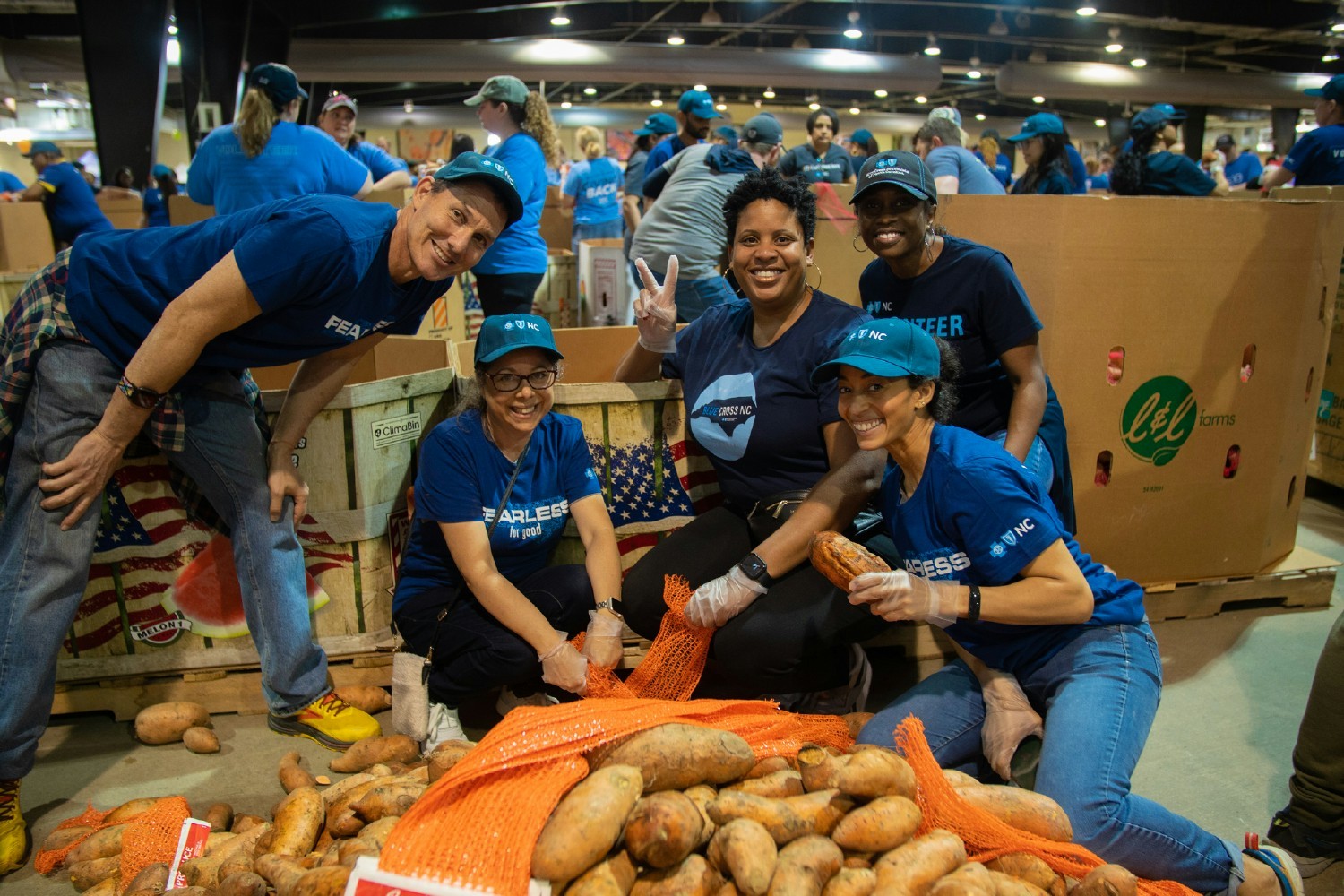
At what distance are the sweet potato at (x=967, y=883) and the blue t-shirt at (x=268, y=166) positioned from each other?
12.4ft

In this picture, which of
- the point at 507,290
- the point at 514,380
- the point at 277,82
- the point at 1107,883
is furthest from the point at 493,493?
the point at 277,82

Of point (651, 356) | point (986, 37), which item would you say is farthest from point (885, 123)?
point (651, 356)

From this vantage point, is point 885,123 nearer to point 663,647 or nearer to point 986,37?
point 986,37

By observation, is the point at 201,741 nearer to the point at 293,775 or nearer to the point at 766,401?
the point at 293,775

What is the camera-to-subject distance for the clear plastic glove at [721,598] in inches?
94.2

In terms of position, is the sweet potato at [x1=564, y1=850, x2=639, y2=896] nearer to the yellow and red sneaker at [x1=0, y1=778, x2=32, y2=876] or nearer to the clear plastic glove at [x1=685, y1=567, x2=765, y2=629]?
the clear plastic glove at [x1=685, y1=567, x2=765, y2=629]

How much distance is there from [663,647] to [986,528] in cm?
91

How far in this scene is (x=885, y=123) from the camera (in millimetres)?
24156

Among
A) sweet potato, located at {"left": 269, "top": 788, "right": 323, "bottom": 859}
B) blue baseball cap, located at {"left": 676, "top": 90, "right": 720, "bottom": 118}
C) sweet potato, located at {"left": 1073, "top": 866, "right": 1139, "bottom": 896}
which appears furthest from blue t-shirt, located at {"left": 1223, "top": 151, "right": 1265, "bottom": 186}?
sweet potato, located at {"left": 269, "top": 788, "right": 323, "bottom": 859}

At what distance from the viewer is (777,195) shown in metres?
2.49

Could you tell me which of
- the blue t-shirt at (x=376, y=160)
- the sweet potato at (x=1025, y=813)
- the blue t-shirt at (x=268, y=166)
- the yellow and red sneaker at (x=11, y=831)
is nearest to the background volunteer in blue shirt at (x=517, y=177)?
the blue t-shirt at (x=268, y=166)

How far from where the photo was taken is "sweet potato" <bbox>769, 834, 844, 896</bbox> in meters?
1.39

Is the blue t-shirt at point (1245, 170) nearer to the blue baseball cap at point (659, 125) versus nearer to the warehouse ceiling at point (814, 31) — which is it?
the warehouse ceiling at point (814, 31)

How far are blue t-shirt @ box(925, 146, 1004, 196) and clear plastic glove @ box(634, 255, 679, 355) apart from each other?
2501mm
